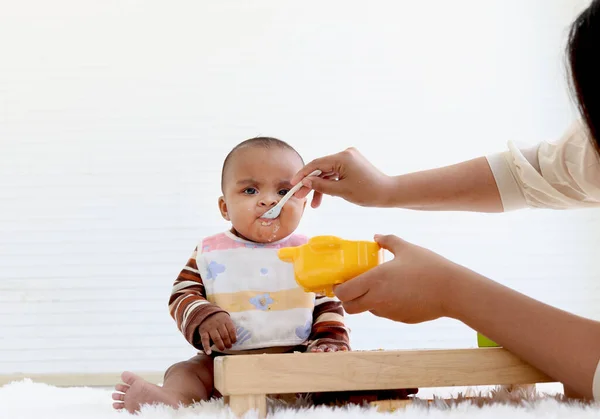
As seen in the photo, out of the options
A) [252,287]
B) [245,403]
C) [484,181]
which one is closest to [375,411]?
[245,403]

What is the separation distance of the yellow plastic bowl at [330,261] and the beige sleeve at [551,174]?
436 mm

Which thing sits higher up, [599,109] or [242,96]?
[242,96]

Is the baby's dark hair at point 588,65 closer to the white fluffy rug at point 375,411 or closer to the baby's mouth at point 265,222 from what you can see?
the white fluffy rug at point 375,411

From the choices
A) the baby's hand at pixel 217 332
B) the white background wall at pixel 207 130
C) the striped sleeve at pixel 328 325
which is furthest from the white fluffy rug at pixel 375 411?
the white background wall at pixel 207 130

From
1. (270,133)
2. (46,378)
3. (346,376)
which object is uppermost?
(270,133)

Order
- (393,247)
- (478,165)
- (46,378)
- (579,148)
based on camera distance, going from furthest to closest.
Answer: (46,378) → (478,165) → (579,148) → (393,247)

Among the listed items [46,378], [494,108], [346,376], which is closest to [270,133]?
[494,108]

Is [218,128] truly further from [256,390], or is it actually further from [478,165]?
[256,390]

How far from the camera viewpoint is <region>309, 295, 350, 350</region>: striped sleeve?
136 cm

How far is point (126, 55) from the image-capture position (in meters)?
Answer: 2.55

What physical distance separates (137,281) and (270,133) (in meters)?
0.69

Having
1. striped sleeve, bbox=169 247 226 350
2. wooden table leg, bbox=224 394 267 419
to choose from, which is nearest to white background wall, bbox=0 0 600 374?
striped sleeve, bbox=169 247 226 350

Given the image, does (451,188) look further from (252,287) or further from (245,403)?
(245,403)

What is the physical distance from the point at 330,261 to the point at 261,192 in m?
0.39
